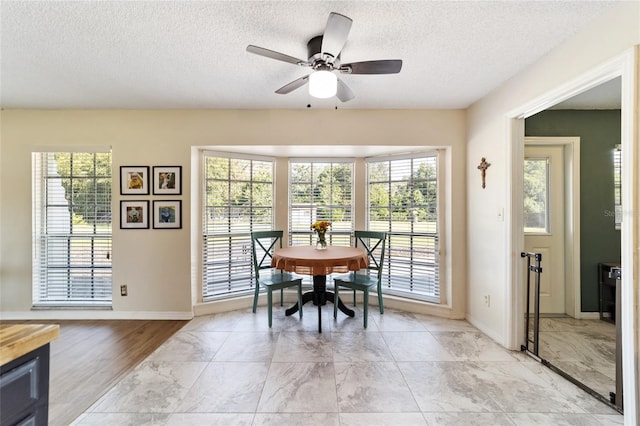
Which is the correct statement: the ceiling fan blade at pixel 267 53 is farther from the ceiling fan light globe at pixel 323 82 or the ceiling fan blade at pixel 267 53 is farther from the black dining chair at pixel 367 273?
the black dining chair at pixel 367 273

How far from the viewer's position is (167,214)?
3.31 m

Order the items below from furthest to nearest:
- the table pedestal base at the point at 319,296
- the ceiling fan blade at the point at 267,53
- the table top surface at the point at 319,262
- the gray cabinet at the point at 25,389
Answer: the table pedestal base at the point at 319,296 → the table top surface at the point at 319,262 → the ceiling fan blade at the point at 267,53 → the gray cabinet at the point at 25,389

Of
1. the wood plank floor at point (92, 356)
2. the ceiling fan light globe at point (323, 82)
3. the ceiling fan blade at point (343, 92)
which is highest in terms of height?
the ceiling fan blade at point (343, 92)

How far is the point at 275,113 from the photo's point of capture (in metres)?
3.33

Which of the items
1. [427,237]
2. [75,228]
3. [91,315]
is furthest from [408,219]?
[75,228]

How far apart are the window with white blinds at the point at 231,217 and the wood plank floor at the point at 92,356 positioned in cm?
69

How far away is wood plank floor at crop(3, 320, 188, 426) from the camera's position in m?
1.92

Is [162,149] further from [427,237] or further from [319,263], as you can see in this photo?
[427,237]

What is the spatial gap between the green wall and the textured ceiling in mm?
1301

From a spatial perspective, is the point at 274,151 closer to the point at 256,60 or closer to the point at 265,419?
the point at 256,60

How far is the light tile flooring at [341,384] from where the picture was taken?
68.8 inches

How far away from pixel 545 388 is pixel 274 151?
3.54m

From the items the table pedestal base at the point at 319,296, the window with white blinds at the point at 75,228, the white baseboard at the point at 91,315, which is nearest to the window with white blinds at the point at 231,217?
the white baseboard at the point at 91,315

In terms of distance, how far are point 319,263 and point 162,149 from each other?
2409 millimetres
